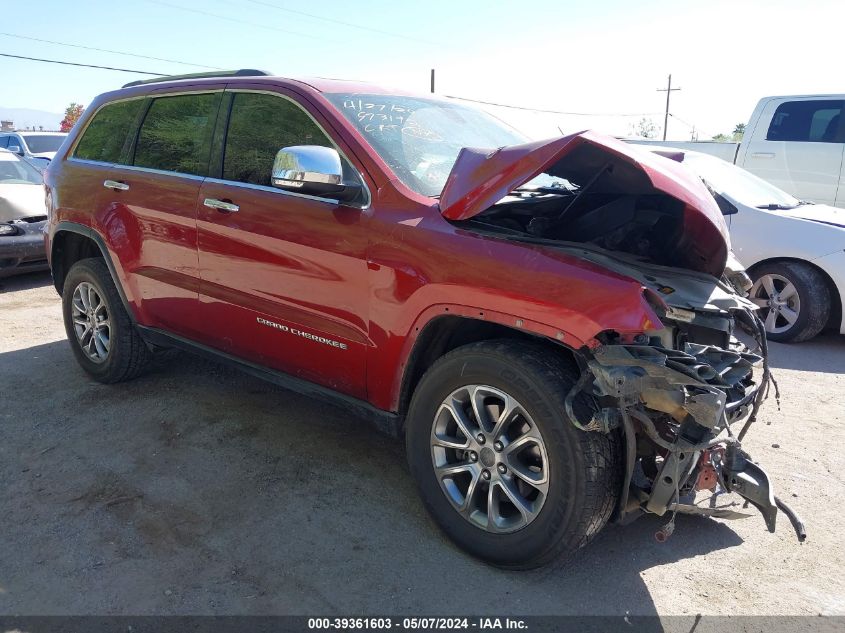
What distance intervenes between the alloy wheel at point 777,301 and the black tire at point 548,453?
438cm

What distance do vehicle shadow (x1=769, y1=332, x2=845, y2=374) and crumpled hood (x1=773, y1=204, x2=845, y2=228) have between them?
1089mm

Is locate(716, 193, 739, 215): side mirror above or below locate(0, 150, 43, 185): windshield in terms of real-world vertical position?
below

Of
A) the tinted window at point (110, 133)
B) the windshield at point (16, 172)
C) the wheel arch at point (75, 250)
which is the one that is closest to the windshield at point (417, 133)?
the tinted window at point (110, 133)

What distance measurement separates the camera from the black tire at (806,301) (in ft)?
20.0

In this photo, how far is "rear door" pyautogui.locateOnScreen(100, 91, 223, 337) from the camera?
3953 mm

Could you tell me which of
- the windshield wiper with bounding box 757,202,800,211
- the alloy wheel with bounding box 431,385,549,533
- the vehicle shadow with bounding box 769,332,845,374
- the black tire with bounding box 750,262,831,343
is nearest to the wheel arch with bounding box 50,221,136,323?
the alloy wheel with bounding box 431,385,549,533

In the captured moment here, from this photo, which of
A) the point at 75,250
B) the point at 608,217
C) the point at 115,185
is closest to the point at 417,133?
the point at 608,217

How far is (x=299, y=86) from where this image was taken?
3539mm

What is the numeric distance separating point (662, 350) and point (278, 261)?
6.30 feet

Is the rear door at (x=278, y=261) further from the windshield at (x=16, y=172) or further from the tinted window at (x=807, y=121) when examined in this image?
the tinted window at (x=807, y=121)

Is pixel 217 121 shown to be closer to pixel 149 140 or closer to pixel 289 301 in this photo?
pixel 149 140

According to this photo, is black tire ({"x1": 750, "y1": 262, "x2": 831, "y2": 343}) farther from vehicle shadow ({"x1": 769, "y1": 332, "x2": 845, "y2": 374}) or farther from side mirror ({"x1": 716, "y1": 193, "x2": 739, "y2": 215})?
side mirror ({"x1": 716, "y1": 193, "x2": 739, "y2": 215})

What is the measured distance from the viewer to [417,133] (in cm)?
356

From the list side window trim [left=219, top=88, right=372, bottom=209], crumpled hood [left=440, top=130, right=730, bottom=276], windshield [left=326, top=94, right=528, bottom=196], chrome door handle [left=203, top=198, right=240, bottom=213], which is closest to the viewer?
crumpled hood [left=440, top=130, right=730, bottom=276]
